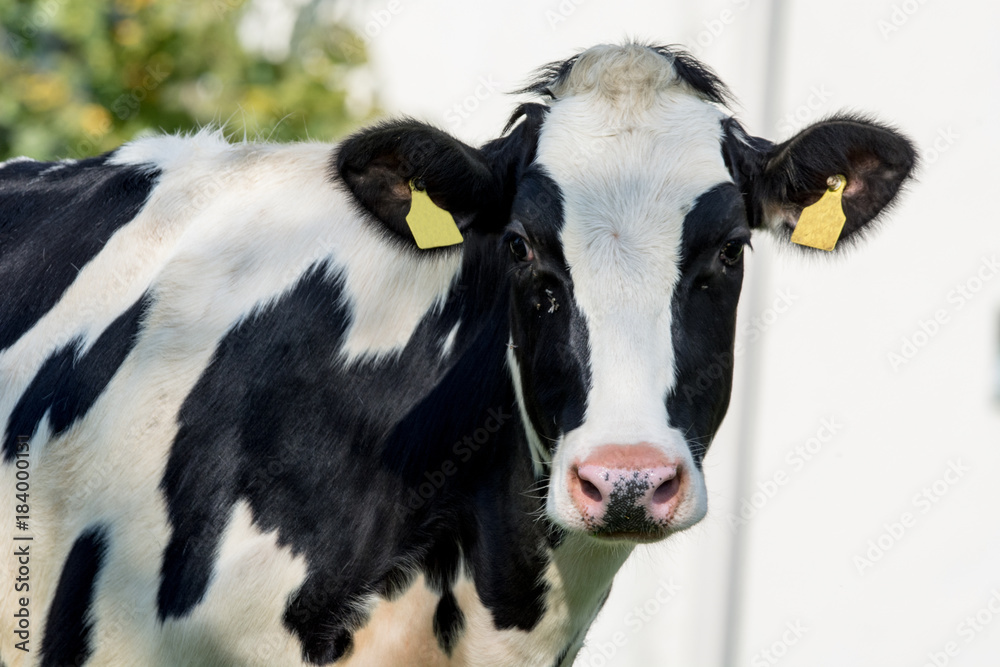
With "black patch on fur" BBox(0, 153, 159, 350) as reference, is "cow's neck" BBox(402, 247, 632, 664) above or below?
below

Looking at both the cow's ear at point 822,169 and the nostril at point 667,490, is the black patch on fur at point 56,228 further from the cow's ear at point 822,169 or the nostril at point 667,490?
the nostril at point 667,490

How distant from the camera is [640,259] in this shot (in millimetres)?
2361

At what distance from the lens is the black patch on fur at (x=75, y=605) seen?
2.96m

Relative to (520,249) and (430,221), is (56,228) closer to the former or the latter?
(430,221)

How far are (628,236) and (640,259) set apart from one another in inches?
2.7

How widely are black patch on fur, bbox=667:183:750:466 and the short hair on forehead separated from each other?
1.37 feet

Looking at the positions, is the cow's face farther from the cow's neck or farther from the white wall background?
the white wall background

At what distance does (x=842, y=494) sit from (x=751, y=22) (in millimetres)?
2402

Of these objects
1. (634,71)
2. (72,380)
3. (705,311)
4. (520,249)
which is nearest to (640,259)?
(705,311)

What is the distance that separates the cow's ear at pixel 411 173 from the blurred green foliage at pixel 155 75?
435cm

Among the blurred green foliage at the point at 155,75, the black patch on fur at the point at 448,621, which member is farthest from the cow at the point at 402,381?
the blurred green foliage at the point at 155,75

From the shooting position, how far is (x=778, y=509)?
5.00 metres

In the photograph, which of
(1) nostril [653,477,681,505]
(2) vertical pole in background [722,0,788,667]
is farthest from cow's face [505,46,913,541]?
(2) vertical pole in background [722,0,788,667]

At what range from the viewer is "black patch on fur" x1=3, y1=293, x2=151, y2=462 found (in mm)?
3115
